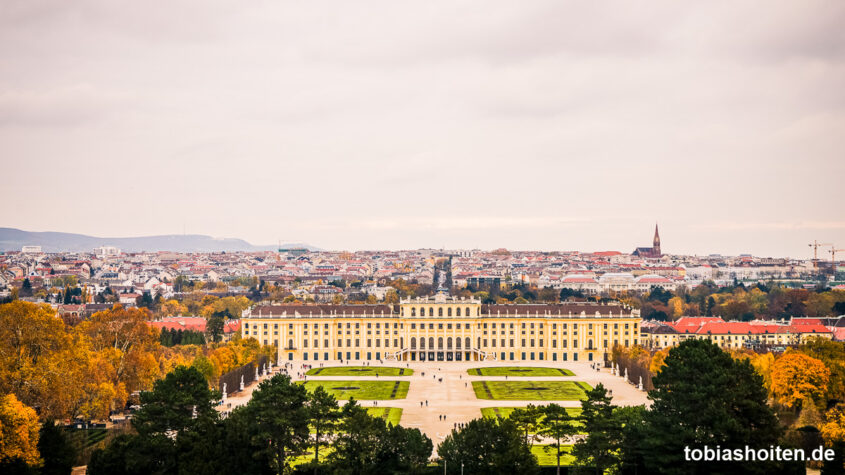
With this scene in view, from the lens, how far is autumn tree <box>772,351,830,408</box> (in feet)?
190

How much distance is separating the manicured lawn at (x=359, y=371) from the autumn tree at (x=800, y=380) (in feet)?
133

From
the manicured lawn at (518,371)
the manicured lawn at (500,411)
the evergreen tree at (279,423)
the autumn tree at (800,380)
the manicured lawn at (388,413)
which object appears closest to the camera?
the evergreen tree at (279,423)

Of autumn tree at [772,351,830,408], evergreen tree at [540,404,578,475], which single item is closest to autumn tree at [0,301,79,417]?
evergreen tree at [540,404,578,475]

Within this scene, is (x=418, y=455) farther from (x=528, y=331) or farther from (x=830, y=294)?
(x=830, y=294)

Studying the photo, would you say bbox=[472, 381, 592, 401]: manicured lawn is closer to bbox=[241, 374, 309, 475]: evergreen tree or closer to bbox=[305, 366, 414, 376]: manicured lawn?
bbox=[305, 366, 414, 376]: manicured lawn

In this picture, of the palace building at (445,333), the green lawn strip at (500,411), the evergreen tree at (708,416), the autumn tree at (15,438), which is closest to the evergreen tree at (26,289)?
the palace building at (445,333)

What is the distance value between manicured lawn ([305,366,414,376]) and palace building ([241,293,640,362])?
861 centimetres

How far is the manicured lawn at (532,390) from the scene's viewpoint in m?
70.9

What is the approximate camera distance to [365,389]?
251 feet

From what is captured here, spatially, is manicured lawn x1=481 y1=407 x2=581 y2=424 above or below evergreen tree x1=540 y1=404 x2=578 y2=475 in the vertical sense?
below

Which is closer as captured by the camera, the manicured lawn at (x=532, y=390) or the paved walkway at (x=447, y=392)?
the paved walkway at (x=447, y=392)

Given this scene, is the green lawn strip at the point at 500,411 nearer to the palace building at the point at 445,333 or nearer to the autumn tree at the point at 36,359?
the autumn tree at the point at 36,359

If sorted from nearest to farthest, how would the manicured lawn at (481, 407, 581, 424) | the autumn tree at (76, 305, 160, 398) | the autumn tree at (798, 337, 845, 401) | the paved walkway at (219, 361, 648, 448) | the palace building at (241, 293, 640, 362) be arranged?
1. the autumn tree at (798, 337, 845, 401)
2. the manicured lawn at (481, 407, 581, 424)
3. the paved walkway at (219, 361, 648, 448)
4. the autumn tree at (76, 305, 160, 398)
5. the palace building at (241, 293, 640, 362)

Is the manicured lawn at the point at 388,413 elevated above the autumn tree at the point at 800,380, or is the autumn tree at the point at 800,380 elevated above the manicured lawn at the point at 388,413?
the autumn tree at the point at 800,380
